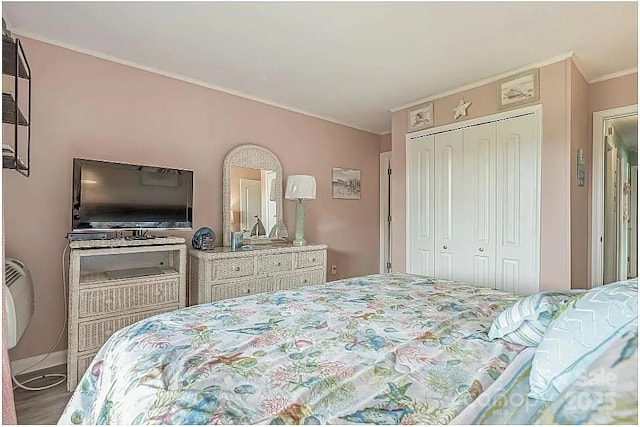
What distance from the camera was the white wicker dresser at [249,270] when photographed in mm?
2869

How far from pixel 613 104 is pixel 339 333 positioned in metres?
3.38

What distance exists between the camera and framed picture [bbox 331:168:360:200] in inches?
177

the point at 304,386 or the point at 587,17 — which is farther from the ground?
the point at 587,17

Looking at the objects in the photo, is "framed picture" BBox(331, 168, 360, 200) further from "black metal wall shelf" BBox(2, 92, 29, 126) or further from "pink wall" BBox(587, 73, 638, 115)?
"black metal wall shelf" BBox(2, 92, 29, 126)

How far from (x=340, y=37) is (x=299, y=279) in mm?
2179

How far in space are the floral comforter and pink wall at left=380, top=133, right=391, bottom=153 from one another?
3.65 m

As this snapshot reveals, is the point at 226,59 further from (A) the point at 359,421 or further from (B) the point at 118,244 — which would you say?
(A) the point at 359,421

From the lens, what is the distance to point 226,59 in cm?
275

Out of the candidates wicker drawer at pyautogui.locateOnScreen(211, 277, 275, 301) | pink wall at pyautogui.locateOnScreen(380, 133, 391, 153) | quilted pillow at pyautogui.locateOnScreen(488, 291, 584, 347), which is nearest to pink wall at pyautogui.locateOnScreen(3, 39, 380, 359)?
wicker drawer at pyautogui.locateOnScreen(211, 277, 275, 301)

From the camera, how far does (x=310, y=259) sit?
140 inches

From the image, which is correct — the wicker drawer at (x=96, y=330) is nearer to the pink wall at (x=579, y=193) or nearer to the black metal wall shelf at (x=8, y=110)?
the black metal wall shelf at (x=8, y=110)

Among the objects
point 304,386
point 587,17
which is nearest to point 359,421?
point 304,386

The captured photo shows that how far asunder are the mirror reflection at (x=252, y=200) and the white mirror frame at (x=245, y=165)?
36 millimetres

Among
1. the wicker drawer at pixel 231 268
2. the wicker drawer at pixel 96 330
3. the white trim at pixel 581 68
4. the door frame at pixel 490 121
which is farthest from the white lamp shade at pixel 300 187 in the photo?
the white trim at pixel 581 68
